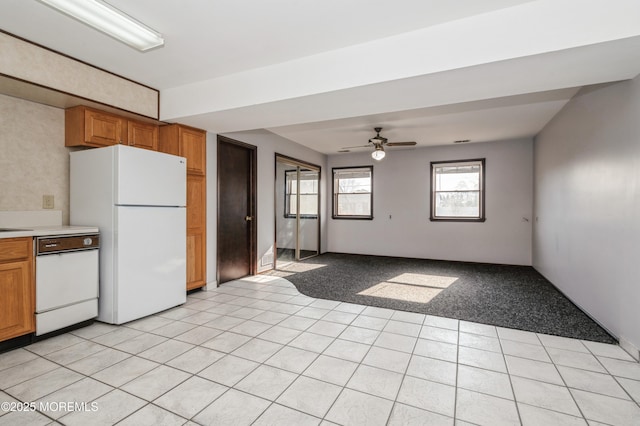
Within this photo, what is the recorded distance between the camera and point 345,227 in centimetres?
785

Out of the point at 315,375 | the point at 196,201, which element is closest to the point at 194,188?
the point at 196,201

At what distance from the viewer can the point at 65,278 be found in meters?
2.79

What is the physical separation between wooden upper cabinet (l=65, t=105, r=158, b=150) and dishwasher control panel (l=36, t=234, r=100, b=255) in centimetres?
106

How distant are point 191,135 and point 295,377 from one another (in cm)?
325

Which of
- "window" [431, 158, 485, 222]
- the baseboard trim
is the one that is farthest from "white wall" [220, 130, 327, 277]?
the baseboard trim

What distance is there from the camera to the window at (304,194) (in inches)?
291

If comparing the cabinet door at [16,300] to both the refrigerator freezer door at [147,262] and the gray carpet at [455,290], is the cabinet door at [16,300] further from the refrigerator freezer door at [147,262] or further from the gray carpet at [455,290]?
the gray carpet at [455,290]

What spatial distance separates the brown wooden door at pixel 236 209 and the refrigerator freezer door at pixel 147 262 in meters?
0.98

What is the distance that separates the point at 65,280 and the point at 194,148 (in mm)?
2056

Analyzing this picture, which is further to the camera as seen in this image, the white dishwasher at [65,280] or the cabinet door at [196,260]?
the cabinet door at [196,260]

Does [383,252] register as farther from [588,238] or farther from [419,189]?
[588,238]

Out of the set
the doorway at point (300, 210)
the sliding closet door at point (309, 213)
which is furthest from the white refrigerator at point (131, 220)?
the sliding closet door at point (309, 213)

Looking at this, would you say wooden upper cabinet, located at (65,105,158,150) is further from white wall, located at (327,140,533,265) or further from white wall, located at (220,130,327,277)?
white wall, located at (327,140,533,265)

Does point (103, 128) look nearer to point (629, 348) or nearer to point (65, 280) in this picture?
point (65, 280)
